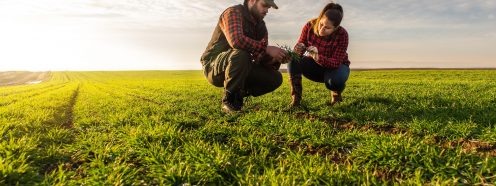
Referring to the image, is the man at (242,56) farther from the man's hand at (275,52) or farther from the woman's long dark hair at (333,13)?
the woman's long dark hair at (333,13)

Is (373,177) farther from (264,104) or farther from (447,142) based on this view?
(264,104)

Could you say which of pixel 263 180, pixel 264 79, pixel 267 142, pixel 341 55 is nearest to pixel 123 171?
pixel 263 180

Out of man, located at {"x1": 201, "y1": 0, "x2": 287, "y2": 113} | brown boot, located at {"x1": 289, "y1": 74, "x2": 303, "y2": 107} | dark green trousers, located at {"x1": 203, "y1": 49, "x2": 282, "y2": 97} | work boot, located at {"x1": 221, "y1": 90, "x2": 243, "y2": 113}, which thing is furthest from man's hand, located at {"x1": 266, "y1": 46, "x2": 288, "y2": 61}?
brown boot, located at {"x1": 289, "y1": 74, "x2": 303, "y2": 107}

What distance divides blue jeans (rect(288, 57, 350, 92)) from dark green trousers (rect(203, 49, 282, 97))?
0.61 metres

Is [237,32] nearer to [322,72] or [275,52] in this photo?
[275,52]

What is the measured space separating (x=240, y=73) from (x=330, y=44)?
224 centimetres

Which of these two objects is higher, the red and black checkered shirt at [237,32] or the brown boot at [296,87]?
the red and black checkered shirt at [237,32]

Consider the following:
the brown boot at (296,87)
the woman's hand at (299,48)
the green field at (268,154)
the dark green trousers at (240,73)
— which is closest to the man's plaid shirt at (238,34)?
Answer: the dark green trousers at (240,73)

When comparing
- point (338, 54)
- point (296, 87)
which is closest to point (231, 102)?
point (296, 87)

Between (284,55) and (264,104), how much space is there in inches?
106

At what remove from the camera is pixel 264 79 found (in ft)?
24.0

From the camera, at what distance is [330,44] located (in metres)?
7.52

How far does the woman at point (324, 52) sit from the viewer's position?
6.93 metres

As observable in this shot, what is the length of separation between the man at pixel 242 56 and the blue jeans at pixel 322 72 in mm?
607
